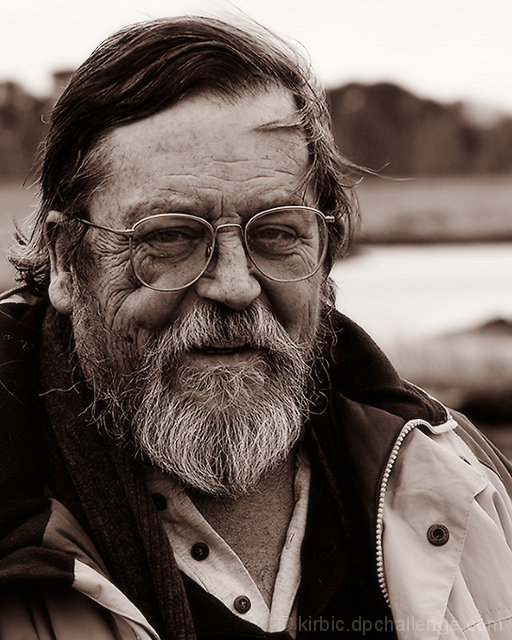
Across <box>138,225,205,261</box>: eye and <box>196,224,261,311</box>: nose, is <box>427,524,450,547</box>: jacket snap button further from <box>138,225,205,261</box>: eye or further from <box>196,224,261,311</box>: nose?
<box>138,225,205,261</box>: eye

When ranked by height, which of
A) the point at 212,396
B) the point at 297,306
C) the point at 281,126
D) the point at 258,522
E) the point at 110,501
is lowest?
the point at 258,522

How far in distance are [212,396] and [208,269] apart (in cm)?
30

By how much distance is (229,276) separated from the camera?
201cm

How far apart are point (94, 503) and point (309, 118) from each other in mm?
1081

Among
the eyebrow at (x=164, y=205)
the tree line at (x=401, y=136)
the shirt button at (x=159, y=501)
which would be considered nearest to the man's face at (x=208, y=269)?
the eyebrow at (x=164, y=205)

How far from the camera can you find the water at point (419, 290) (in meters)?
3.88

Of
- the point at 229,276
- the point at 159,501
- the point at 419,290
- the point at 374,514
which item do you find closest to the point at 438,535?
the point at 374,514

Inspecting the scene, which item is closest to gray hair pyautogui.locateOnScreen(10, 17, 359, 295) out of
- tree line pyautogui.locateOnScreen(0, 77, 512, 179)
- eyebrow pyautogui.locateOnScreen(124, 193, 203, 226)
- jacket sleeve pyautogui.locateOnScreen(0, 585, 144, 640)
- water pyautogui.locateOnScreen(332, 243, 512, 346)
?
eyebrow pyautogui.locateOnScreen(124, 193, 203, 226)

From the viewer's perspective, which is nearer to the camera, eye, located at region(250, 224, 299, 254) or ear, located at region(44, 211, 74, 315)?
eye, located at region(250, 224, 299, 254)

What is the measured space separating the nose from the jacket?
0.48 m

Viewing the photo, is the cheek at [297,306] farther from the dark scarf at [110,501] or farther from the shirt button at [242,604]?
the shirt button at [242,604]

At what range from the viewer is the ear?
2.23 meters

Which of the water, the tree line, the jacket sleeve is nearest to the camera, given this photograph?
the jacket sleeve

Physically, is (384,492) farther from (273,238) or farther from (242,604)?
(273,238)
